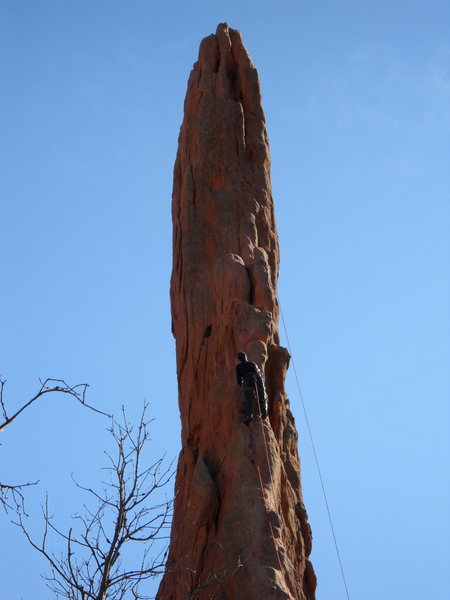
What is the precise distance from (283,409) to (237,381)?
1.42 m

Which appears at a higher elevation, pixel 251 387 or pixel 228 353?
pixel 228 353

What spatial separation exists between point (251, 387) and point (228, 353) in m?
1.32

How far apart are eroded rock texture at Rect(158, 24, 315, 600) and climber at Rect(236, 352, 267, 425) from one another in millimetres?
214

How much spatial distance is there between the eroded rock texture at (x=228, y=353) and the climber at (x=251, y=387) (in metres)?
0.21

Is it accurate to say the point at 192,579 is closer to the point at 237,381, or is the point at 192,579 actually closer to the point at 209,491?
the point at 209,491

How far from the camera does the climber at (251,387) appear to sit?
16172 mm

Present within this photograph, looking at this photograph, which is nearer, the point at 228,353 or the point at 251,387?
the point at 251,387

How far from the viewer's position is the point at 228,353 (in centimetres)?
1734

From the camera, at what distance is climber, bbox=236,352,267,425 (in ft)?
53.1

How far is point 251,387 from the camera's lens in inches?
639

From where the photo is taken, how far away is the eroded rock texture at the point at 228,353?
14.7m

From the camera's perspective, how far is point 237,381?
16609mm

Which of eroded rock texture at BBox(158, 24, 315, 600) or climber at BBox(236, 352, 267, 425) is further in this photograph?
climber at BBox(236, 352, 267, 425)

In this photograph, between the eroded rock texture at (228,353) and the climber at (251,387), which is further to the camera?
the climber at (251,387)
